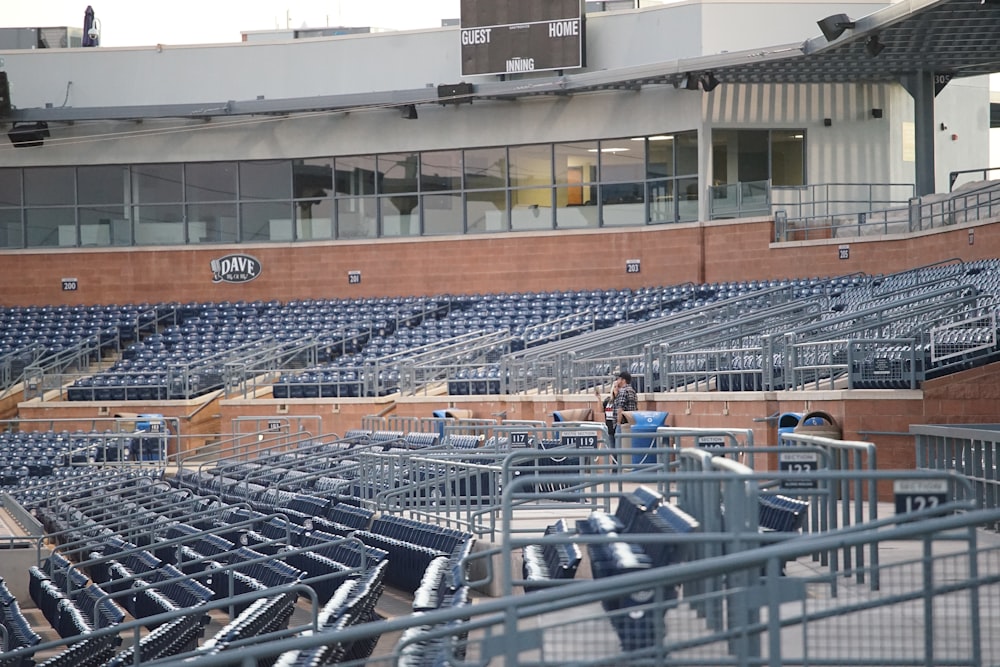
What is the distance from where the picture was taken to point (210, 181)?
36.4 meters

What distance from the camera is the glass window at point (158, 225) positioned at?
36.7 meters

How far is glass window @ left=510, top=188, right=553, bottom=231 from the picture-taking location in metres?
33.8

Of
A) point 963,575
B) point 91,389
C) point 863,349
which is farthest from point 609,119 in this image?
point 963,575

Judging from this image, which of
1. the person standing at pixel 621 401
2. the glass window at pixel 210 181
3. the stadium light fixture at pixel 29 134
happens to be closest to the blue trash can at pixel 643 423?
the person standing at pixel 621 401

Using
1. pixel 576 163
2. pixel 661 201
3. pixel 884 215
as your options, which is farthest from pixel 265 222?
pixel 884 215

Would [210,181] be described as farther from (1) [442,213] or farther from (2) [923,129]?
(2) [923,129]

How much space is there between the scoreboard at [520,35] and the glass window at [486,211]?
11.5ft

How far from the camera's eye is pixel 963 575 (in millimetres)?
6176

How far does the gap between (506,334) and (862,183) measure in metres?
8.97

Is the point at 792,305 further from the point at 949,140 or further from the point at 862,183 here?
the point at 949,140

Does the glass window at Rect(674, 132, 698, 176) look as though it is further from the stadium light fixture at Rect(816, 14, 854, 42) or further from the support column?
the stadium light fixture at Rect(816, 14, 854, 42)

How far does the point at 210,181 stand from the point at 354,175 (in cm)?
402

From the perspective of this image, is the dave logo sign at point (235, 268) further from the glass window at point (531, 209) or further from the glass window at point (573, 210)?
the glass window at point (573, 210)

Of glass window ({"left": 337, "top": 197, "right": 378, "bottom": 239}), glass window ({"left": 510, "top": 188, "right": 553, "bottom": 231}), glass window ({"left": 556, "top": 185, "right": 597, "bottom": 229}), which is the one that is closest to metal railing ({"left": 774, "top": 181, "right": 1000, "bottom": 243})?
glass window ({"left": 556, "top": 185, "right": 597, "bottom": 229})
